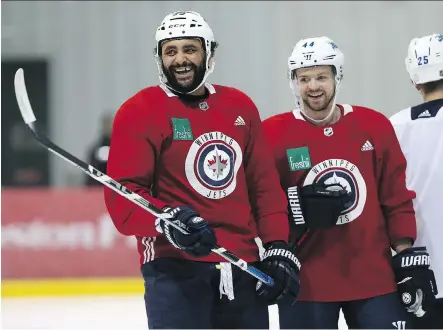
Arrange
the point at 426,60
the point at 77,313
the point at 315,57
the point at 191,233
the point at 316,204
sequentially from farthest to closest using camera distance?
the point at 77,313, the point at 426,60, the point at 315,57, the point at 316,204, the point at 191,233

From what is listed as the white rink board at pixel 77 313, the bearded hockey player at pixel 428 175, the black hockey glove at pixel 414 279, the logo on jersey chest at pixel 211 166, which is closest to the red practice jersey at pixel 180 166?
the logo on jersey chest at pixel 211 166

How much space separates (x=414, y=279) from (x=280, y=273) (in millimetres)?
401

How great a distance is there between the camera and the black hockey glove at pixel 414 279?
2582 mm

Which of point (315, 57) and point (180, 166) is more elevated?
point (315, 57)

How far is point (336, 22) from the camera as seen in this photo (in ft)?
25.1

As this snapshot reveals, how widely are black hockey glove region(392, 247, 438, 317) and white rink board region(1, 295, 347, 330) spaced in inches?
62.6

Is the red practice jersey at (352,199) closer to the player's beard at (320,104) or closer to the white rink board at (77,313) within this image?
the player's beard at (320,104)

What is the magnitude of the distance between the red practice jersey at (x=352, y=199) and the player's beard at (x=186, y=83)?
0.34 meters

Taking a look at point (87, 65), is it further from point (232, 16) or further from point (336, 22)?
point (336, 22)

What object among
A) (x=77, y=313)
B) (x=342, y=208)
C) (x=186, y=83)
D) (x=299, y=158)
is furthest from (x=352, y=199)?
(x=77, y=313)

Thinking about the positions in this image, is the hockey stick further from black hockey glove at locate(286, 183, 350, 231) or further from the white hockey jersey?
the white hockey jersey

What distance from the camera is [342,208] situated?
258 centimetres

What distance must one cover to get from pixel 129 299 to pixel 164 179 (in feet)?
10.6

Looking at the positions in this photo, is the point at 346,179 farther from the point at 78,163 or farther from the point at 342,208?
the point at 78,163
